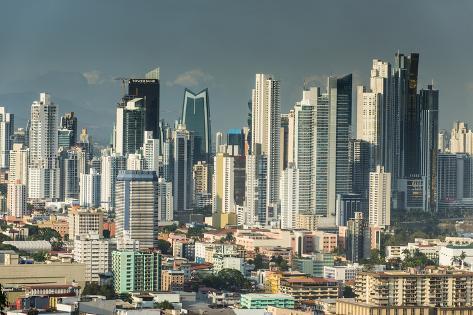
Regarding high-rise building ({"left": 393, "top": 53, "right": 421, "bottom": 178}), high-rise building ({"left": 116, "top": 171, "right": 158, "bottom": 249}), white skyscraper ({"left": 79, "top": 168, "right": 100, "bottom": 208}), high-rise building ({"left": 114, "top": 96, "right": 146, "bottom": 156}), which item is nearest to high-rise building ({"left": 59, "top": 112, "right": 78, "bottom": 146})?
high-rise building ({"left": 114, "top": 96, "right": 146, "bottom": 156})

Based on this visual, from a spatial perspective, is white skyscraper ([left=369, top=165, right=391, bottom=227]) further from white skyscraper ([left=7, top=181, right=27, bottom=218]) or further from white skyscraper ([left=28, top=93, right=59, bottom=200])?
white skyscraper ([left=28, top=93, right=59, bottom=200])

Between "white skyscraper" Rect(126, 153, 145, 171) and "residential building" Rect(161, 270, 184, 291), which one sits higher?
"white skyscraper" Rect(126, 153, 145, 171)

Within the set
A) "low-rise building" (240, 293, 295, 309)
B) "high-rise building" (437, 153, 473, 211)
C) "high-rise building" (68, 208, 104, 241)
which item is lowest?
"low-rise building" (240, 293, 295, 309)

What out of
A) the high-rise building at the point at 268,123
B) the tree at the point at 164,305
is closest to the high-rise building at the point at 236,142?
the high-rise building at the point at 268,123

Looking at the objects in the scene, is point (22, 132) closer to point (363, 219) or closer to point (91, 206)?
point (91, 206)

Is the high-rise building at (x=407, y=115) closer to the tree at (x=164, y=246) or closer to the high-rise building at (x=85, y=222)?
the high-rise building at (x=85, y=222)

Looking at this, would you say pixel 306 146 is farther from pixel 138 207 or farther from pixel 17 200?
pixel 138 207

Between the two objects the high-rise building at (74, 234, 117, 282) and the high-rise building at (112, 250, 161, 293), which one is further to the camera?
the high-rise building at (74, 234, 117, 282)
